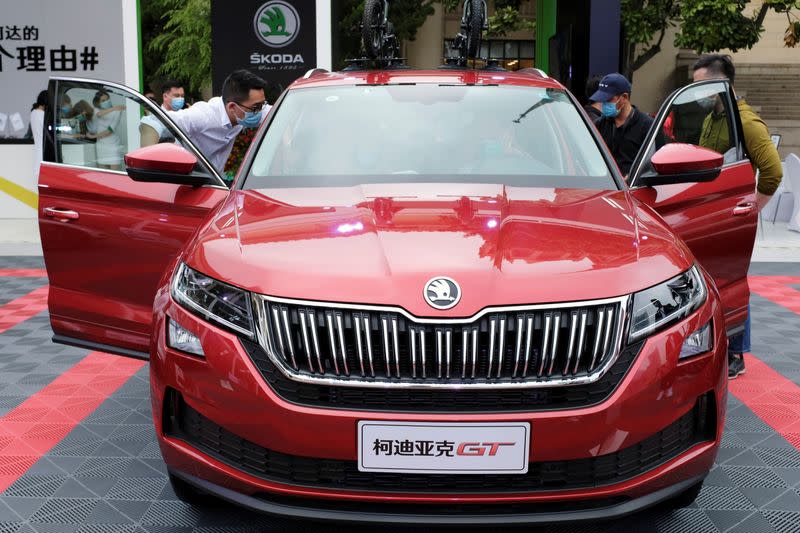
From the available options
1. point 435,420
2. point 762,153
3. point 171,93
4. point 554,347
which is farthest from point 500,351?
point 171,93

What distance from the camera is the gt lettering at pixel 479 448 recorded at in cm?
226

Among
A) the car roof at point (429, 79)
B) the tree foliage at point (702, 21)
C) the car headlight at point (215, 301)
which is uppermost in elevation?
the tree foliage at point (702, 21)

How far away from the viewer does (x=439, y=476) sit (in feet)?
7.60

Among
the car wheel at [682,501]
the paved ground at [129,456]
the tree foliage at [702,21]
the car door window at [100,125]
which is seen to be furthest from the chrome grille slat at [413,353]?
the tree foliage at [702,21]

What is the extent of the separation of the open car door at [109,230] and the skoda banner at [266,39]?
24.4 feet

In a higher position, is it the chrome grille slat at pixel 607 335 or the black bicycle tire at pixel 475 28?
the black bicycle tire at pixel 475 28

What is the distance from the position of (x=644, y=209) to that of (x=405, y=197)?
0.82 m

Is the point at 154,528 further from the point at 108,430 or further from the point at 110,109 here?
the point at 110,109

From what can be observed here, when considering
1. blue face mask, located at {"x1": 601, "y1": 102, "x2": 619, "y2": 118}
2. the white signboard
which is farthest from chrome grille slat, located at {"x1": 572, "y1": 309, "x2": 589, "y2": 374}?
the white signboard

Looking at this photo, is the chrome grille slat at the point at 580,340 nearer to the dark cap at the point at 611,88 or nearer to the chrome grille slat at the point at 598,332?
the chrome grille slat at the point at 598,332

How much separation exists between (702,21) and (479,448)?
20.6 metres

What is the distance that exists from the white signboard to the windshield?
9.23 m

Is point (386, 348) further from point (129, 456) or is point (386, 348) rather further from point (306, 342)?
point (129, 456)

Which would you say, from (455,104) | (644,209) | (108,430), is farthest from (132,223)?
(644,209)
